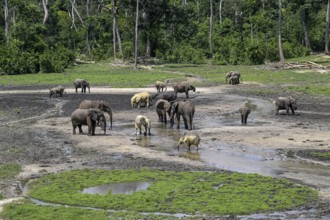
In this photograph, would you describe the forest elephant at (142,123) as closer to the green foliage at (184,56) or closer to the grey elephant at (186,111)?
the grey elephant at (186,111)

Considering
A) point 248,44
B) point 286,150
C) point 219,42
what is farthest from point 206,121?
point 219,42

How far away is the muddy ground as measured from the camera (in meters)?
21.1

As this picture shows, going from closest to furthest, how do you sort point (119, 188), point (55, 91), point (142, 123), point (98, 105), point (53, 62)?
point (119, 188) < point (142, 123) < point (98, 105) < point (55, 91) < point (53, 62)

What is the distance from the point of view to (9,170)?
20969 mm

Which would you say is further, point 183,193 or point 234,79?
point 234,79

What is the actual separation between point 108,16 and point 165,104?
65.4 m

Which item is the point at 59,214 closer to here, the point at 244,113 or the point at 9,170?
the point at 9,170

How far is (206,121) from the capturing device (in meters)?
32.6

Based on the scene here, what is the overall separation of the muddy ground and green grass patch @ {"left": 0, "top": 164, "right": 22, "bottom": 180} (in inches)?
13.5

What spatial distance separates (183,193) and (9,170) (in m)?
6.56

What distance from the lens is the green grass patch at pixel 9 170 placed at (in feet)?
66.5

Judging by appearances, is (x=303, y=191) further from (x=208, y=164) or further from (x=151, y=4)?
(x=151, y=4)

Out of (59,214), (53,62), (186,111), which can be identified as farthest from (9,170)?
(53,62)

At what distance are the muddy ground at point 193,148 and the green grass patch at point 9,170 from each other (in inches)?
13.5
